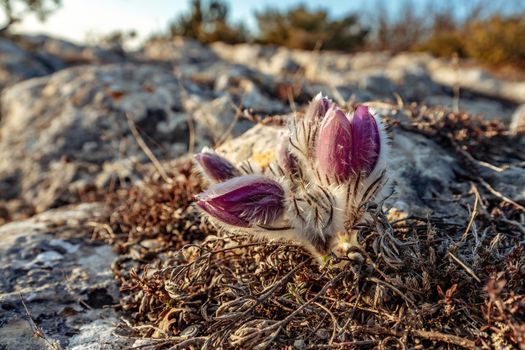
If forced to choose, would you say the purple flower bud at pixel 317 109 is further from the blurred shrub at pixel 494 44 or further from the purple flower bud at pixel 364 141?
the blurred shrub at pixel 494 44

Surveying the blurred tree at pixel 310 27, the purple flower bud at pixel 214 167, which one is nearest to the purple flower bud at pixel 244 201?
the purple flower bud at pixel 214 167

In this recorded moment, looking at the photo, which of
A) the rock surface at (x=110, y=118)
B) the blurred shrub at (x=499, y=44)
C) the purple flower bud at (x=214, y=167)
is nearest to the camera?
the purple flower bud at (x=214, y=167)

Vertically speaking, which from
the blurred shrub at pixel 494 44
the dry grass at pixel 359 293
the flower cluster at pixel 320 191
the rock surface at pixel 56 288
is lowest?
the blurred shrub at pixel 494 44

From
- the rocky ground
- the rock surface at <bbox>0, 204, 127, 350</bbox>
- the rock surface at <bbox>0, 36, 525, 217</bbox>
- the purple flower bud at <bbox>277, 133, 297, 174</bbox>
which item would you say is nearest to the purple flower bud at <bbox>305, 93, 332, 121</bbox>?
the purple flower bud at <bbox>277, 133, 297, 174</bbox>

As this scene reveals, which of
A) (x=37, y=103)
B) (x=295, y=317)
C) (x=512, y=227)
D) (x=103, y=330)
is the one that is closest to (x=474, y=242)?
(x=512, y=227)

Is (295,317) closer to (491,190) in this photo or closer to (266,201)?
(266,201)

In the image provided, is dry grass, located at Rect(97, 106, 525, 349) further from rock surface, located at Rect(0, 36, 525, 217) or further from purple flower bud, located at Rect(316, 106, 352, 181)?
rock surface, located at Rect(0, 36, 525, 217)

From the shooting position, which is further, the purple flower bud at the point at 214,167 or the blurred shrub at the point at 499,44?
the blurred shrub at the point at 499,44
